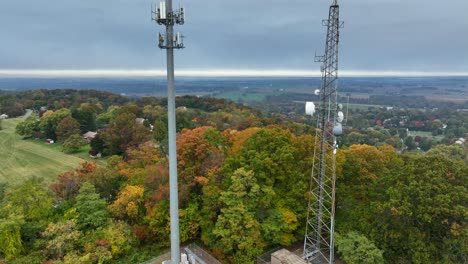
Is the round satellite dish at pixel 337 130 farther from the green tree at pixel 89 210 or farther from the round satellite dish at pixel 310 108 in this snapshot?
the green tree at pixel 89 210

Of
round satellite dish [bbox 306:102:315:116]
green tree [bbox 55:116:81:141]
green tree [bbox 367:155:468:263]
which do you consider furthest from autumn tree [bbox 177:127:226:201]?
green tree [bbox 55:116:81:141]

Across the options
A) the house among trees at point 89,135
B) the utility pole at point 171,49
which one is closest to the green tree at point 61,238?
the utility pole at point 171,49

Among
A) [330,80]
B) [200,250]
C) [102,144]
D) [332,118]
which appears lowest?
[200,250]

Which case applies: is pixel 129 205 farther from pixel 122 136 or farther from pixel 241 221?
pixel 122 136

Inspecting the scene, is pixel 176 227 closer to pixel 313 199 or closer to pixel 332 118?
pixel 313 199

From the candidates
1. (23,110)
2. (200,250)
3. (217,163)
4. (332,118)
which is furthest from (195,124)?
(23,110)

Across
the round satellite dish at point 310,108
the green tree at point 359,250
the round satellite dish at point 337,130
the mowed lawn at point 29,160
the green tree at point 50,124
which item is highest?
the round satellite dish at point 310,108
